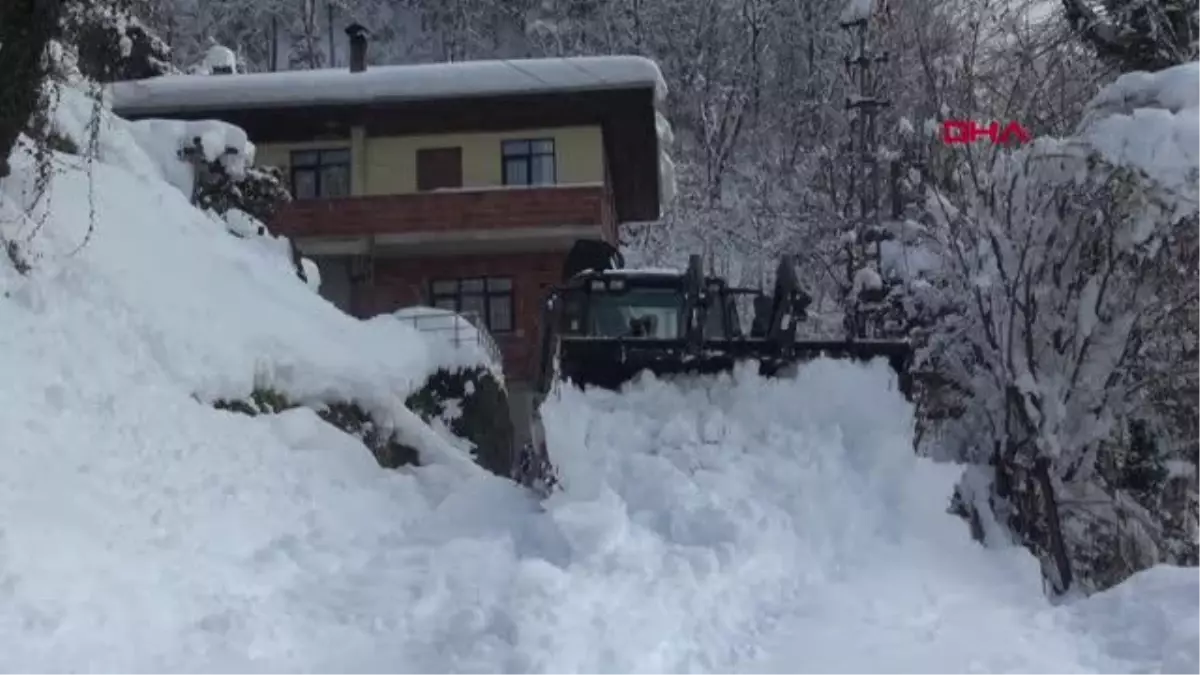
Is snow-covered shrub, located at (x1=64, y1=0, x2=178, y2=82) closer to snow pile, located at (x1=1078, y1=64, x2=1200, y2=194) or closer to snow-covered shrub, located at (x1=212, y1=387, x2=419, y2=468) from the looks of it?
snow-covered shrub, located at (x1=212, y1=387, x2=419, y2=468)

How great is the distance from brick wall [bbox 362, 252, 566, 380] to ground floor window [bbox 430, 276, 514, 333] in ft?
0.44

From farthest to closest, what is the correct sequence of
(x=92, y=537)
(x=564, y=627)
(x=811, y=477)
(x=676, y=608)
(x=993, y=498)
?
(x=993, y=498) → (x=811, y=477) → (x=92, y=537) → (x=676, y=608) → (x=564, y=627)

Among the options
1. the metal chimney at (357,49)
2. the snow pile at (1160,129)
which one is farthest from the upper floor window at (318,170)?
the snow pile at (1160,129)

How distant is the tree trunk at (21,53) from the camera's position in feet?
29.2

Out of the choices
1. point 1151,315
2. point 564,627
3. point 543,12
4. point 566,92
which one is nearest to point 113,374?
point 564,627

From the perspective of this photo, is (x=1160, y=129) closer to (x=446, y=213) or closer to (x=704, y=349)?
(x=704, y=349)

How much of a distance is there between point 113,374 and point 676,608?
4.56 m

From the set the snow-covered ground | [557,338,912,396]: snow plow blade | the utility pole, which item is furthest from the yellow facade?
[557,338,912,396]: snow plow blade

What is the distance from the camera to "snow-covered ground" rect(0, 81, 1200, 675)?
636 centimetres

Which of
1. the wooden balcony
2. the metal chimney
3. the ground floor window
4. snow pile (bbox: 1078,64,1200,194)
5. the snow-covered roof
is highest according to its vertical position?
the metal chimney

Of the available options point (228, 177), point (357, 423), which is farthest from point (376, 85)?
point (357, 423)

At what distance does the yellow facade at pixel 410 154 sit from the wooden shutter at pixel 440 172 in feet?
0.34

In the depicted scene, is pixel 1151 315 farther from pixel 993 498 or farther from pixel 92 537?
pixel 92 537

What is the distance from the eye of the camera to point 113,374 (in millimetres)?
9312
